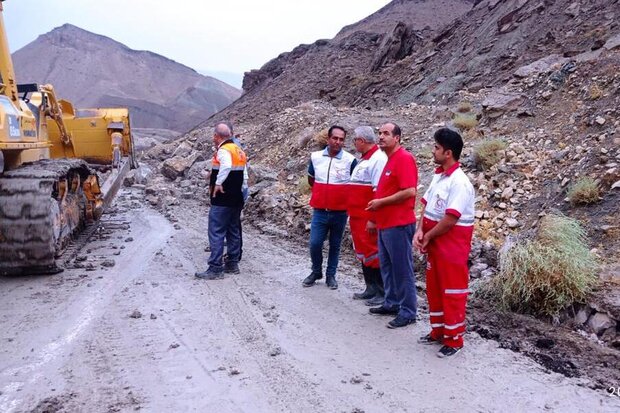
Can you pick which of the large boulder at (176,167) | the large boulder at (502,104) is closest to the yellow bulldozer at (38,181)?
the large boulder at (176,167)

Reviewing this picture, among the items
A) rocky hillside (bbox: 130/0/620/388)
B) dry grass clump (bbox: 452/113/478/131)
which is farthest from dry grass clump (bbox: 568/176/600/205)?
dry grass clump (bbox: 452/113/478/131)

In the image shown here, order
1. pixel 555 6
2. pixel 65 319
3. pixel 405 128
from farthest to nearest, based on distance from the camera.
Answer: pixel 555 6, pixel 405 128, pixel 65 319

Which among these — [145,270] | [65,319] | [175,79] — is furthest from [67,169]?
[175,79]

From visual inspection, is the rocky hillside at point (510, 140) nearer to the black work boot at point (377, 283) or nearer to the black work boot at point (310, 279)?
Result: the black work boot at point (377, 283)

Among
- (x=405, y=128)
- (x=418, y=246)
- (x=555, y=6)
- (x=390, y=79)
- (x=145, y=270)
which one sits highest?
(x=555, y=6)

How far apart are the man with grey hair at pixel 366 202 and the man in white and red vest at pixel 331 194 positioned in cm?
21

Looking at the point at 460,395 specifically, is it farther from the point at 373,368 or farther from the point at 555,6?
the point at 555,6

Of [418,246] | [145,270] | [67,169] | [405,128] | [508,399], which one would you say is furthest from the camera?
[405,128]

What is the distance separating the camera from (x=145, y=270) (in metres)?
7.15

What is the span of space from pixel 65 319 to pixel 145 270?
1.85 meters

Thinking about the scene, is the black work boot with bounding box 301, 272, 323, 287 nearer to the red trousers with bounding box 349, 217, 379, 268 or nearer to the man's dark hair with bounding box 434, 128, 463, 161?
the red trousers with bounding box 349, 217, 379, 268

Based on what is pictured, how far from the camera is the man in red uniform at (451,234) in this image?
14.5 ft

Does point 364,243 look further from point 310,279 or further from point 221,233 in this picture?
point 221,233

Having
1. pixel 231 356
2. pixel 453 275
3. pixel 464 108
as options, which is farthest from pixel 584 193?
pixel 464 108
